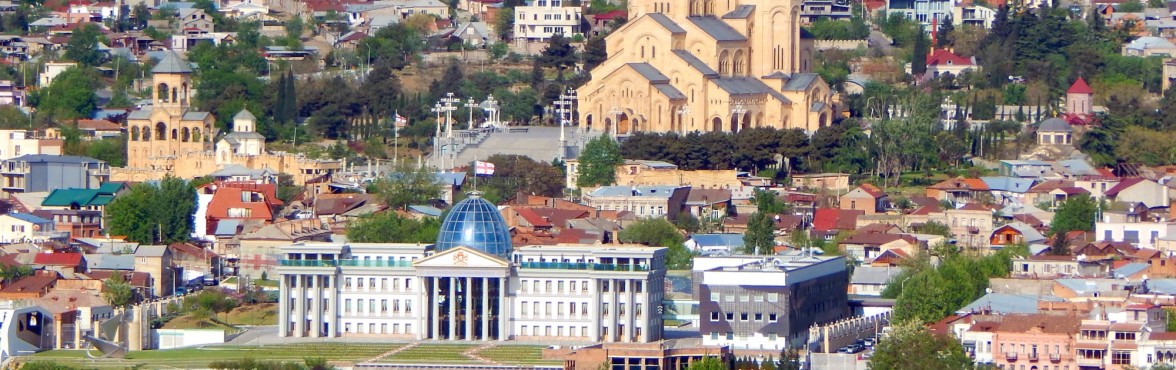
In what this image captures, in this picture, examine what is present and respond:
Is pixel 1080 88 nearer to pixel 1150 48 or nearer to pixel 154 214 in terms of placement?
pixel 1150 48

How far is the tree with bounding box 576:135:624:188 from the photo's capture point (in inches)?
3745

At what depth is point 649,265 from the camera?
70.9m

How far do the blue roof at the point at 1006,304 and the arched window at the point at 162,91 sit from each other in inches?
1433

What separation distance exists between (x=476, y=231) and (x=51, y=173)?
98.4 ft

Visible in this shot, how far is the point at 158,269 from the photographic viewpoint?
82.1 metres

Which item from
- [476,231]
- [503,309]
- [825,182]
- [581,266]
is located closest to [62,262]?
[476,231]

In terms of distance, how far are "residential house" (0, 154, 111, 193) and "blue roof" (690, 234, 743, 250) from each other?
2139 cm

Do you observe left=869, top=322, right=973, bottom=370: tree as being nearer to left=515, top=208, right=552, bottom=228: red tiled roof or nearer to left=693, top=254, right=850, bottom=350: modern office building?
left=693, top=254, right=850, bottom=350: modern office building

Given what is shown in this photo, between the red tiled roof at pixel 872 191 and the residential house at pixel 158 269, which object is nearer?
the residential house at pixel 158 269

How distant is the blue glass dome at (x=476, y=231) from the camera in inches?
2842

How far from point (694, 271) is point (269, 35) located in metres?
55.5

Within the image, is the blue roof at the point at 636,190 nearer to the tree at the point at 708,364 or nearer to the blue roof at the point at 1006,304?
the blue roof at the point at 1006,304

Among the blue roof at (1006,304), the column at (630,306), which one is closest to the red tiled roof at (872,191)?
the blue roof at (1006,304)

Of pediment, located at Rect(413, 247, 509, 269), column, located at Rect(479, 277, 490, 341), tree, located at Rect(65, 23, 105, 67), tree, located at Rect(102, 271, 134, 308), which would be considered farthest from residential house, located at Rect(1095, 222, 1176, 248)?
tree, located at Rect(65, 23, 105, 67)
